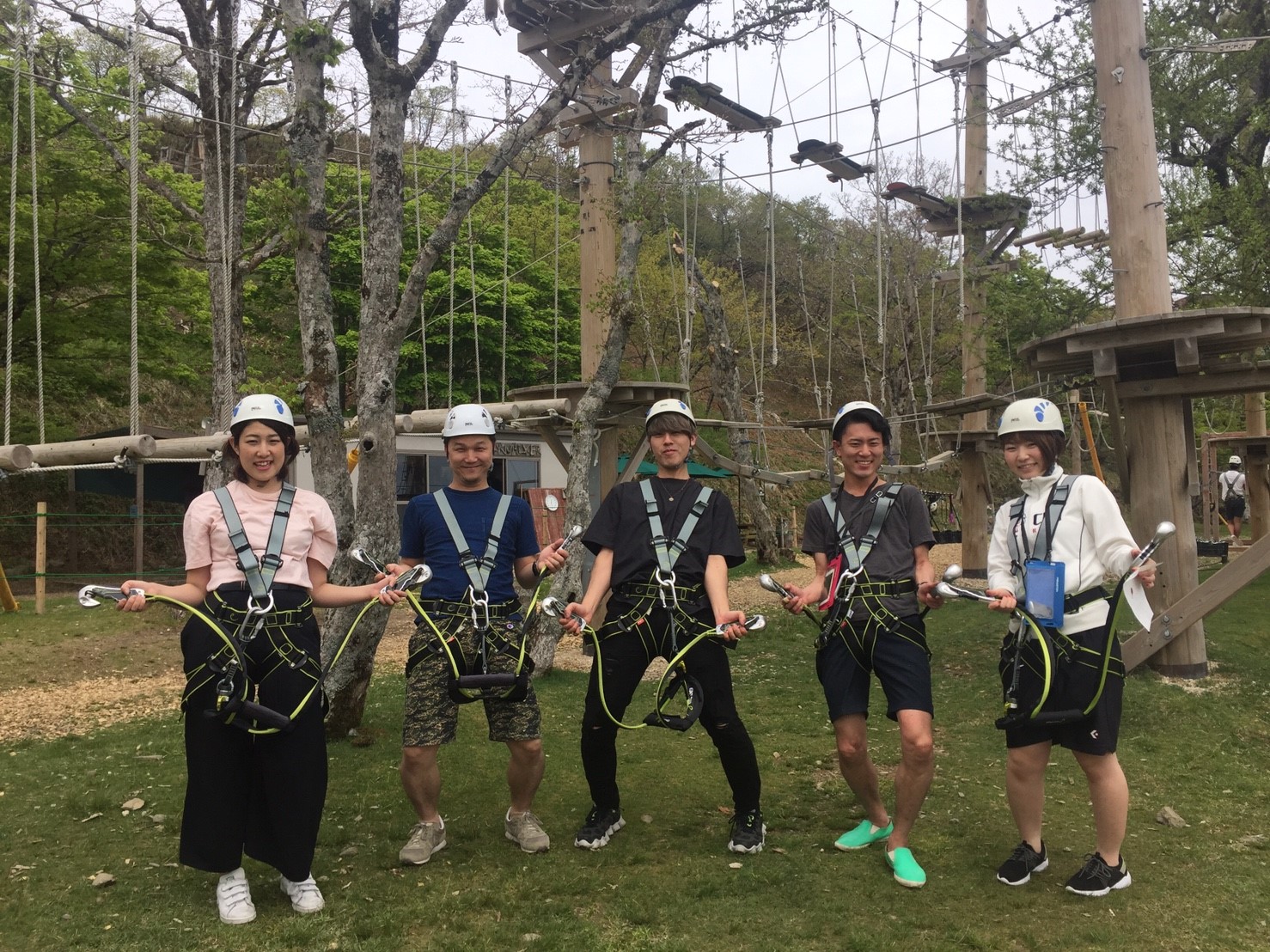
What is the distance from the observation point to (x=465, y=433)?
3994 mm

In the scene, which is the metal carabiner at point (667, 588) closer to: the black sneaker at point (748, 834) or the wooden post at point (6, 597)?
the black sneaker at point (748, 834)

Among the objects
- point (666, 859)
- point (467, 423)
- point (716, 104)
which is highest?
point (716, 104)

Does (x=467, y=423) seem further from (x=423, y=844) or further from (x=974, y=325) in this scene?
(x=974, y=325)

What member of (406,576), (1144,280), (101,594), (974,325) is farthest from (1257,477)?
(101,594)

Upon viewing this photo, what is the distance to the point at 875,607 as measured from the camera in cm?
386

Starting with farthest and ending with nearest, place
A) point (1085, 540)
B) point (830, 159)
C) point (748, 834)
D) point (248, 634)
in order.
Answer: point (830, 159)
point (748, 834)
point (1085, 540)
point (248, 634)

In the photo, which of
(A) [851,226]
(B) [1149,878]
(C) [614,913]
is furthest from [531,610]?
(A) [851,226]

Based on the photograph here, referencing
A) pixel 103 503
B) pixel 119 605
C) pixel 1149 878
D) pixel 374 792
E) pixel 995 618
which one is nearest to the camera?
pixel 119 605

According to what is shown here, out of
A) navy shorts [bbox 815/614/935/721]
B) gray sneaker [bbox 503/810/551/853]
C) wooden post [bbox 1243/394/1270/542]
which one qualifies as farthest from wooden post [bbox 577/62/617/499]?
wooden post [bbox 1243/394/1270/542]

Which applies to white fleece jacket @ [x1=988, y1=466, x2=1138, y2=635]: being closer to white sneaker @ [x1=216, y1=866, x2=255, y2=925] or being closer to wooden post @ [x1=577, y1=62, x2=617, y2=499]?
white sneaker @ [x1=216, y1=866, x2=255, y2=925]

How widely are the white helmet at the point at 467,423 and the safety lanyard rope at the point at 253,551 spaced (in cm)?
75

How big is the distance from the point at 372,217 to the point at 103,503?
17.0 metres

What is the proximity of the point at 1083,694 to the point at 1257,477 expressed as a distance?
13597 millimetres

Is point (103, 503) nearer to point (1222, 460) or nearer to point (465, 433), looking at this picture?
point (465, 433)
